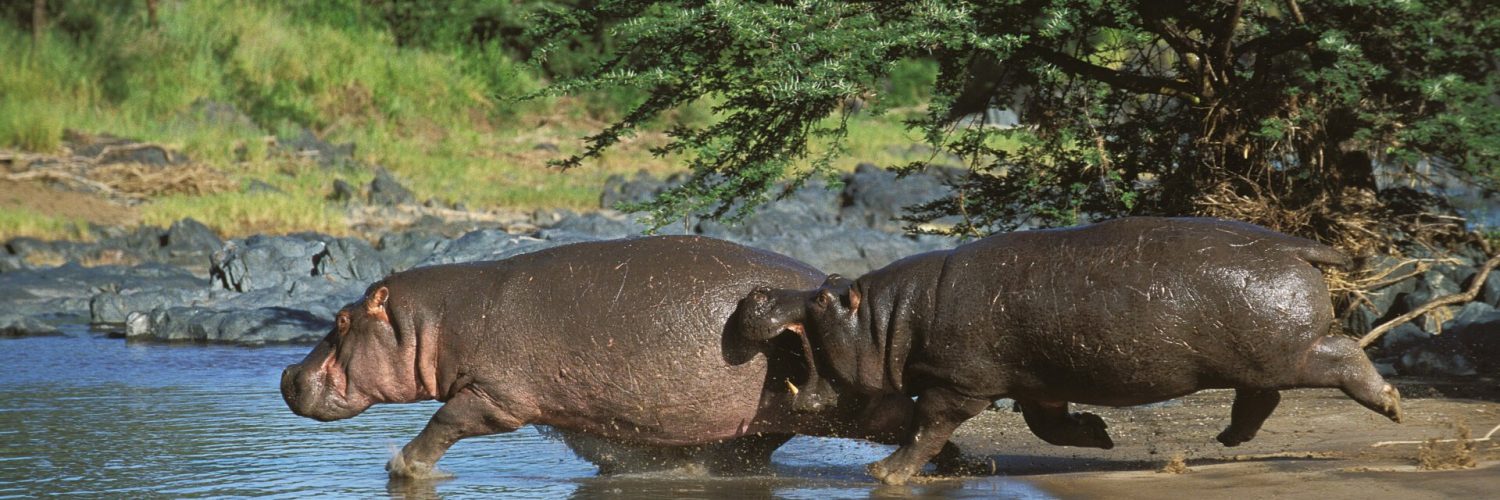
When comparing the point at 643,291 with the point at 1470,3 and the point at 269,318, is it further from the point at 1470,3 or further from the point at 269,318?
the point at 269,318

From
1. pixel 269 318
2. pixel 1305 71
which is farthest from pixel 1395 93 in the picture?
pixel 269 318

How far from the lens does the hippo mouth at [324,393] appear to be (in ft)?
24.1

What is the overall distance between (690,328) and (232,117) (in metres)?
17.9

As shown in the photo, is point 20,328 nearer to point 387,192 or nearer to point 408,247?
point 408,247

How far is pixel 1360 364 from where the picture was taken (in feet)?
20.2

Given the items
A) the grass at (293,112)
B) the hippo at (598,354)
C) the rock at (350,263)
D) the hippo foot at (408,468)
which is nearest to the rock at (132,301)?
the rock at (350,263)

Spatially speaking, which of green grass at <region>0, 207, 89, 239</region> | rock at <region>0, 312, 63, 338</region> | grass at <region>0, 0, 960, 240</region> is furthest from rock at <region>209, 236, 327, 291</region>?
green grass at <region>0, 207, 89, 239</region>

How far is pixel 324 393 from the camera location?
7371mm

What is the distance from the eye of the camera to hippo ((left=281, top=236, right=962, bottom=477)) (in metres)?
6.94

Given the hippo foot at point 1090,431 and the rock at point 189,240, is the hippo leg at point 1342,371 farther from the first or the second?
the rock at point 189,240

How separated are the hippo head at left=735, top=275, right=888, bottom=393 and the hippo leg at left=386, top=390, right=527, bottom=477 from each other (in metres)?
1.06

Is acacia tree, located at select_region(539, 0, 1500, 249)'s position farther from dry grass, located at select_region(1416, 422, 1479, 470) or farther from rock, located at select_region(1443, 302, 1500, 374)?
dry grass, located at select_region(1416, 422, 1479, 470)

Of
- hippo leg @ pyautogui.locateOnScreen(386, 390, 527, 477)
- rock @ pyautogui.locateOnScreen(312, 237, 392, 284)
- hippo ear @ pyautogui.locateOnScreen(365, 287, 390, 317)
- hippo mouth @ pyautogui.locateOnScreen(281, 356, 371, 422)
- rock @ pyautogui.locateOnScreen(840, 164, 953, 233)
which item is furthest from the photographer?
rock @ pyautogui.locateOnScreen(840, 164, 953, 233)

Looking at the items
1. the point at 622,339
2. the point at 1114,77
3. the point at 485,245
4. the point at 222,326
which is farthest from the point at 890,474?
the point at 485,245
